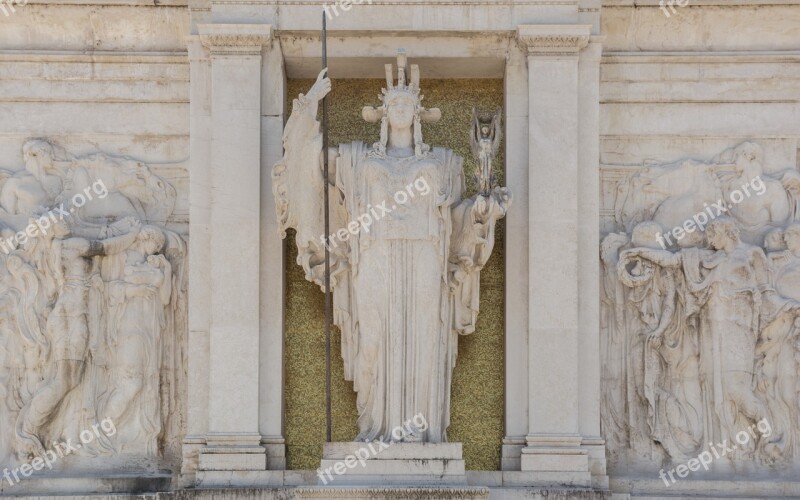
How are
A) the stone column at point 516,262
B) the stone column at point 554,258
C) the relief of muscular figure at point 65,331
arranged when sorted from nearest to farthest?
the stone column at point 554,258 < the stone column at point 516,262 < the relief of muscular figure at point 65,331

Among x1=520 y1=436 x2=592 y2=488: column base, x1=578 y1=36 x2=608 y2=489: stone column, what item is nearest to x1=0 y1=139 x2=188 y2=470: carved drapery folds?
x1=520 y1=436 x2=592 y2=488: column base

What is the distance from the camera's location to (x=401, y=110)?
64.3 ft

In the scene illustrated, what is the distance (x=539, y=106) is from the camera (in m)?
20.2

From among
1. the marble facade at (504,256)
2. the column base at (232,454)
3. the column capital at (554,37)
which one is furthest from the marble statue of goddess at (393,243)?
the column capital at (554,37)

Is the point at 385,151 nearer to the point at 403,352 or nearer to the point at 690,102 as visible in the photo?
the point at 403,352

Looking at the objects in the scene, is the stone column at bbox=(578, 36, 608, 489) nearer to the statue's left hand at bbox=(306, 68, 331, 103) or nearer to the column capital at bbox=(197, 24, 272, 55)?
the statue's left hand at bbox=(306, 68, 331, 103)

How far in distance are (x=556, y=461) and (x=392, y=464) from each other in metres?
1.69

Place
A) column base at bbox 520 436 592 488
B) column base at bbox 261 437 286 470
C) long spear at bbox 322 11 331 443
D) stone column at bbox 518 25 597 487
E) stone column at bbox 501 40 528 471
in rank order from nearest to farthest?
long spear at bbox 322 11 331 443 → column base at bbox 520 436 592 488 → stone column at bbox 518 25 597 487 → column base at bbox 261 437 286 470 → stone column at bbox 501 40 528 471

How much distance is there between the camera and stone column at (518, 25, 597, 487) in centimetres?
1955

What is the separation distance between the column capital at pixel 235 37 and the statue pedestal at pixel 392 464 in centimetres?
408

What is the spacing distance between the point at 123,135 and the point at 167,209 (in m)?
0.89

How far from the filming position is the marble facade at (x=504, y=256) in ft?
65.2

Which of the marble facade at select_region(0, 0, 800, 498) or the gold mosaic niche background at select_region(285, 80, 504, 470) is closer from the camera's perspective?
the marble facade at select_region(0, 0, 800, 498)

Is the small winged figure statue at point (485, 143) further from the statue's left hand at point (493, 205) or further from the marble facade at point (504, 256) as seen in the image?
the marble facade at point (504, 256)
